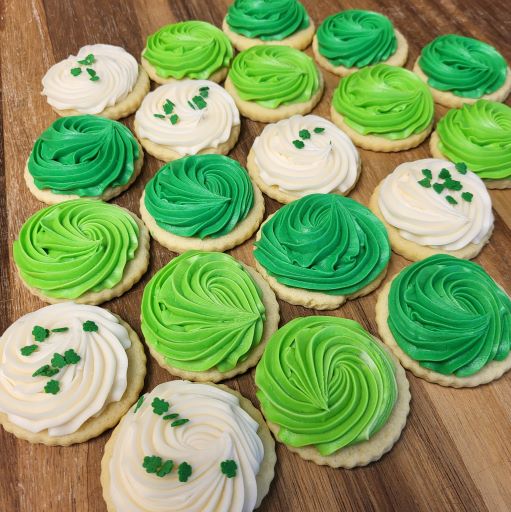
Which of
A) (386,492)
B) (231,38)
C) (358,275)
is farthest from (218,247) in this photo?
(231,38)

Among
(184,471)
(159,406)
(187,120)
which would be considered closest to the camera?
(184,471)

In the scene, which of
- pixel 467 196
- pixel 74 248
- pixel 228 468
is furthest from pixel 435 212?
pixel 74 248

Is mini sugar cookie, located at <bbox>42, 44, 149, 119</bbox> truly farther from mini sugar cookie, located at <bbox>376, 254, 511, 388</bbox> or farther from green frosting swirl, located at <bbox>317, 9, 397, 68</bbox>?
mini sugar cookie, located at <bbox>376, 254, 511, 388</bbox>

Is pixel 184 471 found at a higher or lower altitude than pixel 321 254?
lower

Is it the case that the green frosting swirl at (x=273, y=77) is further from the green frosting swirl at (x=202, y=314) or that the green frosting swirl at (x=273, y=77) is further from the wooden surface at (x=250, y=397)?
the green frosting swirl at (x=202, y=314)

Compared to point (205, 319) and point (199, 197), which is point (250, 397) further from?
point (199, 197)

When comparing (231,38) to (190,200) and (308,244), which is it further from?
(308,244)
